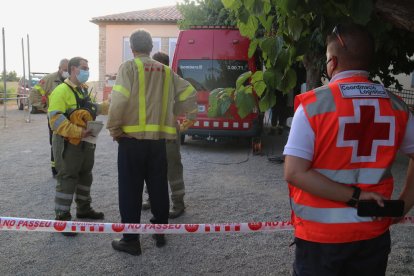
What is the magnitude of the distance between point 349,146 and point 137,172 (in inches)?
92.2

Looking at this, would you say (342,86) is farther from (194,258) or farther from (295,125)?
(194,258)

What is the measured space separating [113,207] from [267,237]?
1975mm

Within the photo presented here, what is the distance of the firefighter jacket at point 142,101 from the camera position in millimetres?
3506

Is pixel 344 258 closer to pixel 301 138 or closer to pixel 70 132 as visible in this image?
pixel 301 138

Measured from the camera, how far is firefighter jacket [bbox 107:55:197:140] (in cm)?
351

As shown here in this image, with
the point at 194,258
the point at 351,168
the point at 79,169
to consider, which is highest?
the point at 351,168

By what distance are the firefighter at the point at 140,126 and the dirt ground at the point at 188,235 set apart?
306 mm

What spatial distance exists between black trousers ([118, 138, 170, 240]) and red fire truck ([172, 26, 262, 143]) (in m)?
5.60

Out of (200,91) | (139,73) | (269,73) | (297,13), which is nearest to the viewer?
(297,13)

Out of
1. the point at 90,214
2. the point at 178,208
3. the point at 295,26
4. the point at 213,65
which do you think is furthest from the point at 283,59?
the point at 213,65

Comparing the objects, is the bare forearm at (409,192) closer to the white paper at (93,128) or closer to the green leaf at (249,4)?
the green leaf at (249,4)

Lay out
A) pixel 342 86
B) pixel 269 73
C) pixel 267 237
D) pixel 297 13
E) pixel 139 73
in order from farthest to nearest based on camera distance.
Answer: pixel 267 237
pixel 139 73
pixel 269 73
pixel 297 13
pixel 342 86

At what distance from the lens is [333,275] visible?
1.78 metres

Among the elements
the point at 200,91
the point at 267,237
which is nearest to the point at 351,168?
the point at 267,237
